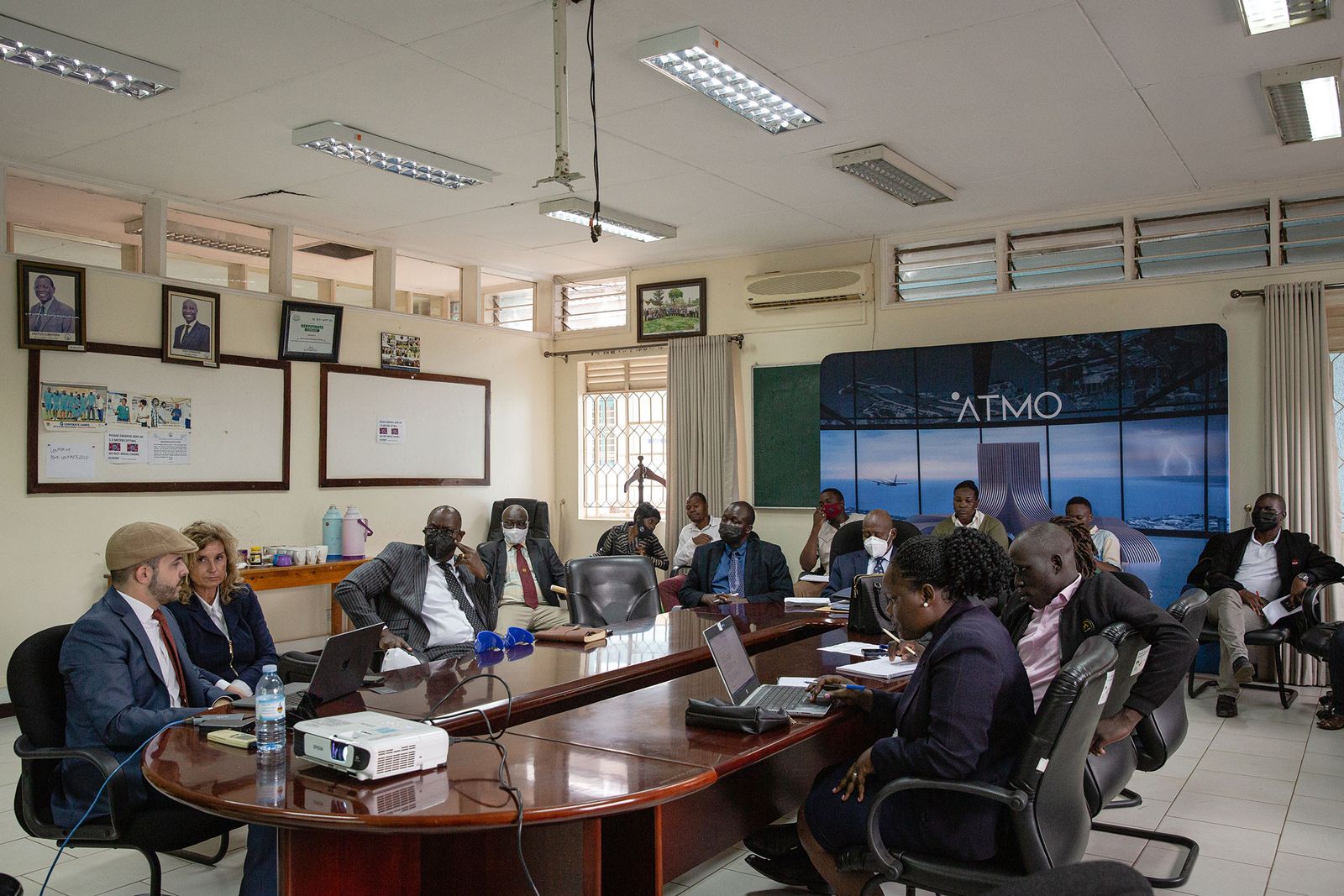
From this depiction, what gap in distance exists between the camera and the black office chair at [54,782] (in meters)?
2.63

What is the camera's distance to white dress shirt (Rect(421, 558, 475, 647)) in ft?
14.2

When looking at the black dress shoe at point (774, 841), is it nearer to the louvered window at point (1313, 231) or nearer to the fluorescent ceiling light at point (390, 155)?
the fluorescent ceiling light at point (390, 155)

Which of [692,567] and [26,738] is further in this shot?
[692,567]

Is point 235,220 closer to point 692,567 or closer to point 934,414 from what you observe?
point 692,567

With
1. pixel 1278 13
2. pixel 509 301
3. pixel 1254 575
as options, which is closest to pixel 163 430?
pixel 509 301

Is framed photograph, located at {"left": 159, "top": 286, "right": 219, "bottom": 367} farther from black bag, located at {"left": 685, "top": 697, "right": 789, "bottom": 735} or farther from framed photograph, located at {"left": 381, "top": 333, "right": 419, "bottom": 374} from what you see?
black bag, located at {"left": 685, "top": 697, "right": 789, "bottom": 735}

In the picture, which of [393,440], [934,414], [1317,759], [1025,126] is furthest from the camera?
[393,440]

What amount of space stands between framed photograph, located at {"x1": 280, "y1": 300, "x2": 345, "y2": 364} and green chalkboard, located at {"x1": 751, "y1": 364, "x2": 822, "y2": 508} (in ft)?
10.9

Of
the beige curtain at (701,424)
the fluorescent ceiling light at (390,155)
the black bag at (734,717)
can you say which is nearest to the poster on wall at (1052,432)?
the beige curtain at (701,424)

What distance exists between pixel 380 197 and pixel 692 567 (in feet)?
10.4

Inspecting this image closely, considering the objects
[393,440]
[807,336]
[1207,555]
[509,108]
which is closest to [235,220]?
[393,440]

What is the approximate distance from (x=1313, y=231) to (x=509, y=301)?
250 inches

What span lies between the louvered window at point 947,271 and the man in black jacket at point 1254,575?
A: 2.37m

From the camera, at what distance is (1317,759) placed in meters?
4.68
